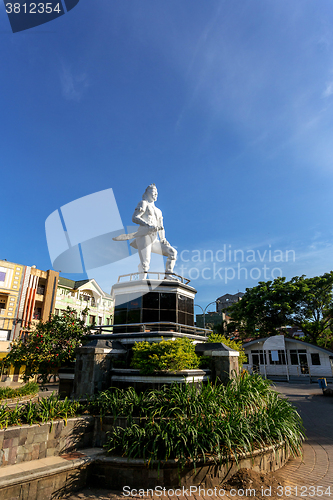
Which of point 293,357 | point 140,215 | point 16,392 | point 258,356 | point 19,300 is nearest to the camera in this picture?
point 140,215

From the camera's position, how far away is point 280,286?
34.6 meters

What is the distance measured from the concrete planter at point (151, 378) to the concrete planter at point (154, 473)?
2303mm

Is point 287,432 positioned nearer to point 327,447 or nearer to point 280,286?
point 327,447

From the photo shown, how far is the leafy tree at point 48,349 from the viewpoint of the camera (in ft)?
36.4

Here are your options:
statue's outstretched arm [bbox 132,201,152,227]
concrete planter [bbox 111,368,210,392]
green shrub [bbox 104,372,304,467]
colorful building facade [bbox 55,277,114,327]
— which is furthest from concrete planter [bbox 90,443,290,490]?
colorful building facade [bbox 55,277,114,327]

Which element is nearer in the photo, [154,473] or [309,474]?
[154,473]

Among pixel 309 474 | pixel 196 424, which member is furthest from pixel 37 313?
pixel 309 474

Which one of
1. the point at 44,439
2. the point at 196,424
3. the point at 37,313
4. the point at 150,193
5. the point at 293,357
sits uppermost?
the point at 150,193

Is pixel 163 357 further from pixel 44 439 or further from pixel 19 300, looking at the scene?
pixel 19 300

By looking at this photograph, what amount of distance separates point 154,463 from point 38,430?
2599 millimetres

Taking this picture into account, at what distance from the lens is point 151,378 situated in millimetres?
8938

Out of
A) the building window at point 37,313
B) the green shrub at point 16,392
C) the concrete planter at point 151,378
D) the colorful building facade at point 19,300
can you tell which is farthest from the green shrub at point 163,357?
the building window at point 37,313

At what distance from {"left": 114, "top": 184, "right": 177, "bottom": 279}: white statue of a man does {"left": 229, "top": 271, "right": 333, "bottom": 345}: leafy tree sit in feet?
76.7

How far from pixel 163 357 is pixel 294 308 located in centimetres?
2886
